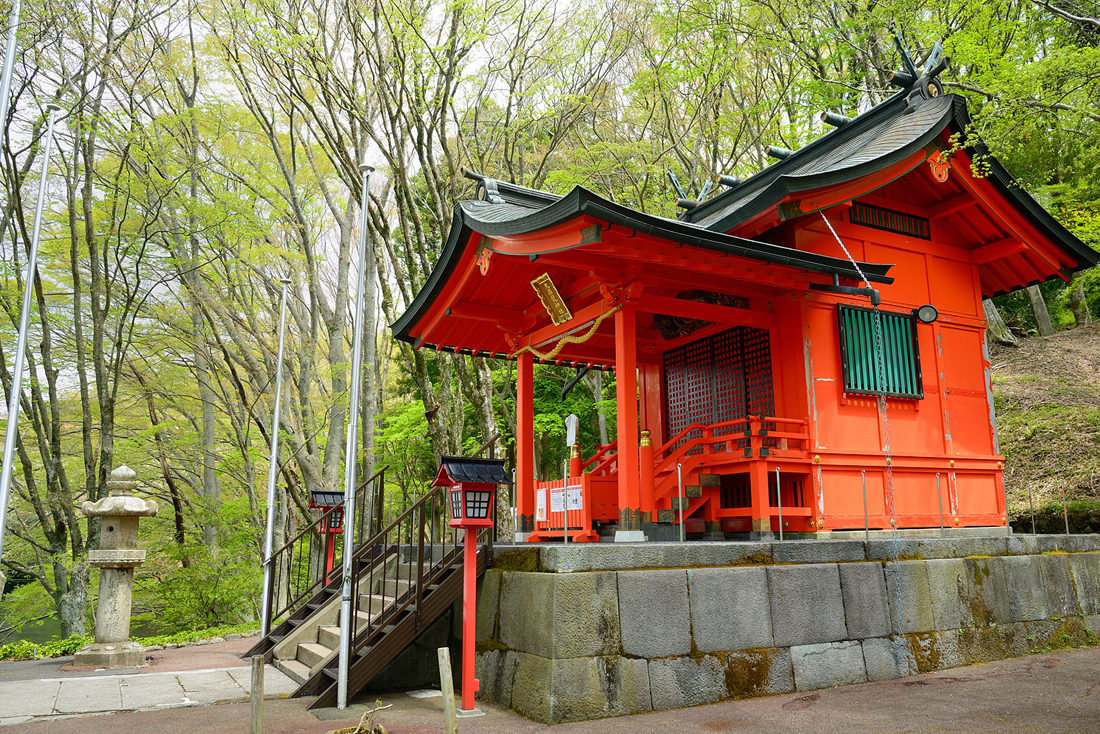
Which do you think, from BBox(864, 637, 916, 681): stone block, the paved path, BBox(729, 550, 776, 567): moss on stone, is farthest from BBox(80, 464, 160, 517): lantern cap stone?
BBox(864, 637, 916, 681): stone block

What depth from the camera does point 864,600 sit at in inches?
287

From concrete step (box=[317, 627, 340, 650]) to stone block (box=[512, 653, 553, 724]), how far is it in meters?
2.66

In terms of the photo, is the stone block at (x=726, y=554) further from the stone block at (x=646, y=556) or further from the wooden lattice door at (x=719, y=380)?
the wooden lattice door at (x=719, y=380)

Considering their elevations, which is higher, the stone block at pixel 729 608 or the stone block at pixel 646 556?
the stone block at pixel 646 556

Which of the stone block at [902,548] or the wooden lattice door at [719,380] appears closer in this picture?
the stone block at [902,548]

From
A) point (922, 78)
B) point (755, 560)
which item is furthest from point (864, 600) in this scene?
point (922, 78)

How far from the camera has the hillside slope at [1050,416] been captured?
13.2 meters

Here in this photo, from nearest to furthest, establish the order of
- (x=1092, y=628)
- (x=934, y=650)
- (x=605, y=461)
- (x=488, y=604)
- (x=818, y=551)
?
(x=488, y=604) < (x=818, y=551) < (x=934, y=650) < (x=1092, y=628) < (x=605, y=461)

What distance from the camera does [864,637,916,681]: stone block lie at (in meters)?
7.14

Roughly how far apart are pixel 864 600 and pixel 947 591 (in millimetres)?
1288

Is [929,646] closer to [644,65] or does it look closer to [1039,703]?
[1039,703]

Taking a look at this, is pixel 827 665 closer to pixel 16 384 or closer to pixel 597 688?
pixel 597 688

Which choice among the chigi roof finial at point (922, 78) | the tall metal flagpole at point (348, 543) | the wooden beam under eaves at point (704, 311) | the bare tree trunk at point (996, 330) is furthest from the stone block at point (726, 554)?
the bare tree trunk at point (996, 330)

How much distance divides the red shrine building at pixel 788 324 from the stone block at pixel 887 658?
4.41 feet
